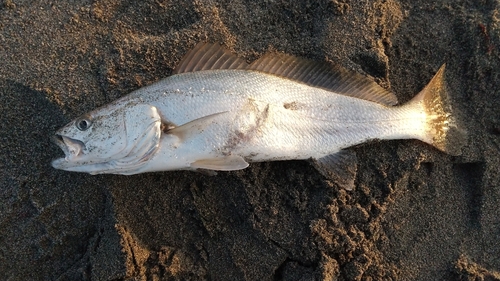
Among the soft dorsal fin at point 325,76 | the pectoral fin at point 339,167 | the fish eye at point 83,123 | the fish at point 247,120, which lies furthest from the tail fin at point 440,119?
the fish eye at point 83,123

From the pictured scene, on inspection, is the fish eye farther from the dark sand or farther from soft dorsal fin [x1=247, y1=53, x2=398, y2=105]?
soft dorsal fin [x1=247, y1=53, x2=398, y2=105]

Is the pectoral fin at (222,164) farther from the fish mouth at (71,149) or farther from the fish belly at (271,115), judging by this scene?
the fish mouth at (71,149)

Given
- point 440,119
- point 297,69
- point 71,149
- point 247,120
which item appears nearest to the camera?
point 71,149

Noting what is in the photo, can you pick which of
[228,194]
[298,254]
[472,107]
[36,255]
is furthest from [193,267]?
[472,107]

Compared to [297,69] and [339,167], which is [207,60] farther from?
[339,167]

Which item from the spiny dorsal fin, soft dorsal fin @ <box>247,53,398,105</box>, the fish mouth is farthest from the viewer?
soft dorsal fin @ <box>247,53,398,105</box>

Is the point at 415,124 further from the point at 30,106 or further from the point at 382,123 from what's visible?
the point at 30,106

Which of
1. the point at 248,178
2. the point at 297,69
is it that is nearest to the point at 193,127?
the point at 248,178

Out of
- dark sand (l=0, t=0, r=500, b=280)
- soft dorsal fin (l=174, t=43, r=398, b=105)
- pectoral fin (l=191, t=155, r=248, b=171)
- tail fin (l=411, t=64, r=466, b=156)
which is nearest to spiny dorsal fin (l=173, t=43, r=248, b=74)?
soft dorsal fin (l=174, t=43, r=398, b=105)
